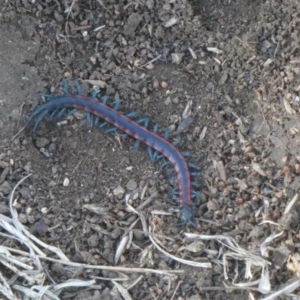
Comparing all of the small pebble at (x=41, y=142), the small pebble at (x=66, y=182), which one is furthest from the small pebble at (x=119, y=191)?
the small pebble at (x=41, y=142)

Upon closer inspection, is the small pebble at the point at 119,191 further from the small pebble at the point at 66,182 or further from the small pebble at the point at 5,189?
the small pebble at the point at 5,189

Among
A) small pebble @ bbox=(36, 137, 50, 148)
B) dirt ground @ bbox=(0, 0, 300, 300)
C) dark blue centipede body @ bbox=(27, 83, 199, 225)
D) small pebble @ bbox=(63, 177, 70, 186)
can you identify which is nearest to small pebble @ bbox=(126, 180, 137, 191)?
dirt ground @ bbox=(0, 0, 300, 300)

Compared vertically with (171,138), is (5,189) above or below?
below

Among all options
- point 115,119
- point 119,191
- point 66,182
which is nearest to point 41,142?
point 66,182

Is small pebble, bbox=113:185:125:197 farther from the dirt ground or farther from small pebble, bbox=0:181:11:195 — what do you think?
small pebble, bbox=0:181:11:195

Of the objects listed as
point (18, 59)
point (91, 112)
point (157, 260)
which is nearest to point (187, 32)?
point (91, 112)

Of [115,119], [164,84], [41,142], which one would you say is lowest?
[41,142]

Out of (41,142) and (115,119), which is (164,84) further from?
(41,142)

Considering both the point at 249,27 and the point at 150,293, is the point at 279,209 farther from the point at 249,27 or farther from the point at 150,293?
the point at 249,27

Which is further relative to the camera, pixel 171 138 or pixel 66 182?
pixel 171 138
